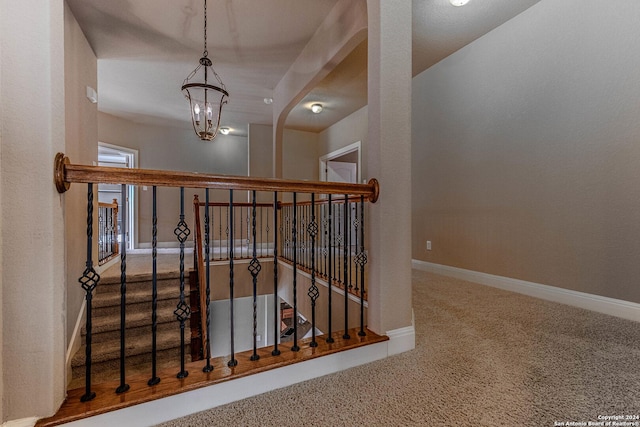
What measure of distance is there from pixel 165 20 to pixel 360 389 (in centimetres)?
348

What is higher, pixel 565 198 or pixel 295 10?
pixel 295 10

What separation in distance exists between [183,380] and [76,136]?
256 centimetres

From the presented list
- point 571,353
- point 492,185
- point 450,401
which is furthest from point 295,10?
point 571,353

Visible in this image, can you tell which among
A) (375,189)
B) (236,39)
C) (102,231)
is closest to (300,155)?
(236,39)

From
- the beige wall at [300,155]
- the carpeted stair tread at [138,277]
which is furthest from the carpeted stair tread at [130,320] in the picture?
the beige wall at [300,155]

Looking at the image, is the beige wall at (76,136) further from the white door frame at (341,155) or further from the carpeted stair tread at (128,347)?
the white door frame at (341,155)

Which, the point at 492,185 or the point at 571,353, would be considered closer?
the point at 571,353

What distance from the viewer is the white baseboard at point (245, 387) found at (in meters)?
1.06

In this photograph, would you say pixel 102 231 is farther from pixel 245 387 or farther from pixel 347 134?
pixel 347 134

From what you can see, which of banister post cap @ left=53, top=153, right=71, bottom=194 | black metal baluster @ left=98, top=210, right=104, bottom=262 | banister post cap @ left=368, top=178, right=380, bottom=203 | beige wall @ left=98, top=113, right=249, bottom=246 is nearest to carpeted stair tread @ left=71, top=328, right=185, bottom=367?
black metal baluster @ left=98, top=210, right=104, bottom=262

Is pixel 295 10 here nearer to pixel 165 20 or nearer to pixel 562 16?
pixel 165 20

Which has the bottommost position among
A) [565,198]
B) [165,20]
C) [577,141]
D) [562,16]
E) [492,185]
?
[565,198]

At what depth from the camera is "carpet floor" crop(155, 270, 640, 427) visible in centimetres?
110

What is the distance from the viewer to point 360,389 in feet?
4.25
